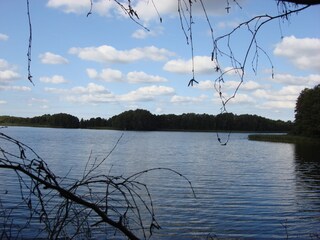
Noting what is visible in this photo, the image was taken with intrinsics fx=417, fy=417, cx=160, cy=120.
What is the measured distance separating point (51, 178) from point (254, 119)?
19072 cm

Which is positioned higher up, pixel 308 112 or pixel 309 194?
pixel 308 112

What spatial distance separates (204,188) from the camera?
26.0 meters

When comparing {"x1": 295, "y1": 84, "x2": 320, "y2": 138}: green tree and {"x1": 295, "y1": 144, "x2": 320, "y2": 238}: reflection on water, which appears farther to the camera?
{"x1": 295, "y1": 84, "x2": 320, "y2": 138}: green tree

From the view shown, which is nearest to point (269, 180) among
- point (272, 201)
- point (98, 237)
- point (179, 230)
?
point (272, 201)

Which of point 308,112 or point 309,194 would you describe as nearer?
point 309,194

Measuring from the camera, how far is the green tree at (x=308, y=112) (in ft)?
285

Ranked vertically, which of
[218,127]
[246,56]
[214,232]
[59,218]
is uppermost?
[246,56]

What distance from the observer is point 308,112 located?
9006 centimetres

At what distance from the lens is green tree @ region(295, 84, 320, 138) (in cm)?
8681

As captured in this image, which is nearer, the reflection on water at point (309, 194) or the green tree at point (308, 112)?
the reflection on water at point (309, 194)

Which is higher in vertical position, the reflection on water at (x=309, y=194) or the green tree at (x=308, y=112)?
the green tree at (x=308, y=112)

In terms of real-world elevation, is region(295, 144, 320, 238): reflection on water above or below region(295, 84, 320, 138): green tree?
below

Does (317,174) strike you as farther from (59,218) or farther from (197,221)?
(59,218)

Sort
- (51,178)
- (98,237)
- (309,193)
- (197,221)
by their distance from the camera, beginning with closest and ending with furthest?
(51,178), (98,237), (197,221), (309,193)
